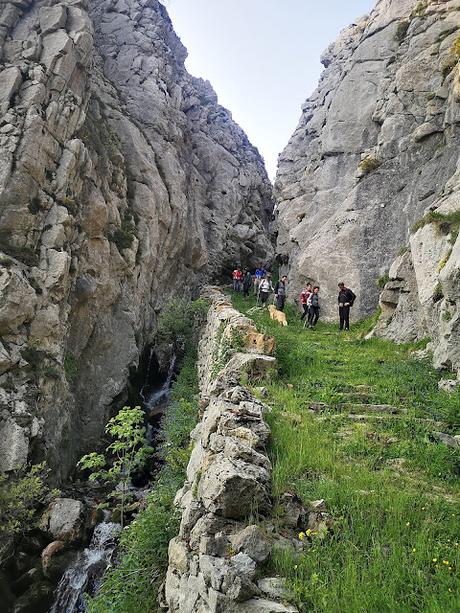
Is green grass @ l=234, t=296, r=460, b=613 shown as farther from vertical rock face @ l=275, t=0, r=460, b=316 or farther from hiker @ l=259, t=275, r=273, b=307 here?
hiker @ l=259, t=275, r=273, b=307

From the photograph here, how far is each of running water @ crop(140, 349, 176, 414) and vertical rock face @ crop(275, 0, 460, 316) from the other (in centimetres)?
1016

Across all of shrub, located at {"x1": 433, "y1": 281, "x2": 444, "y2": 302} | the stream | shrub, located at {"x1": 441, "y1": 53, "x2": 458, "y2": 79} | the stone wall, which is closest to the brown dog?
shrub, located at {"x1": 433, "y1": 281, "x2": 444, "y2": 302}

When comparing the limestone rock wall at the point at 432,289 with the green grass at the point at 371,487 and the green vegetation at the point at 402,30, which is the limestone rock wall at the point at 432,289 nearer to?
the green grass at the point at 371,487

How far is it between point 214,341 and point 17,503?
28.4ft

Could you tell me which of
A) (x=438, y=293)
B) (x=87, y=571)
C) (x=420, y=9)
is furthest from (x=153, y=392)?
(x=420, y=9)

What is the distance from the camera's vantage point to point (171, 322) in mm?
27203

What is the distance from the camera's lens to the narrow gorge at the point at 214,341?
5281mm

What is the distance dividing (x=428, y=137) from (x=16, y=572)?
89.3ft

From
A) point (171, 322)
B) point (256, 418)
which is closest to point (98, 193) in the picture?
point (171, 322)

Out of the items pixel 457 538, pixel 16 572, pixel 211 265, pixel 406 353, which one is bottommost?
pixel 16 572

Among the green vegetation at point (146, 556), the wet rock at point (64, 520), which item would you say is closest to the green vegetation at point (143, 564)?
the green vegetation at point (146, 556)

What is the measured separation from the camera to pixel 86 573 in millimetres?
12258

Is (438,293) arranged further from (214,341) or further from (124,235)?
(124,235)

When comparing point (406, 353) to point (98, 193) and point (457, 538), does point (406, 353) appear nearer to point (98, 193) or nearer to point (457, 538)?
point (457, 538)
